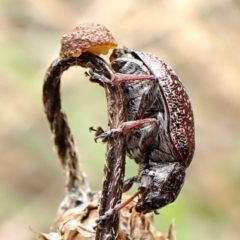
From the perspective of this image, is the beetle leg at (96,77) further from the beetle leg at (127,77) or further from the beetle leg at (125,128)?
the beetle leg at (125,128)

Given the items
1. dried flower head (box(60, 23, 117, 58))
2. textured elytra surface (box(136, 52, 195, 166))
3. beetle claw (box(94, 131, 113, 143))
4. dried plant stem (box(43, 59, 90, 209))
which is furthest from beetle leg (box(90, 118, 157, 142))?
dried flower head (box(60, 23, 117, 58))

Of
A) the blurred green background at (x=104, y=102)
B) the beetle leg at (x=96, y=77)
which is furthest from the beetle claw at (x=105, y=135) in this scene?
the blurred green background at (x=104, y=102)

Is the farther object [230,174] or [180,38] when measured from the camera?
[180,38]

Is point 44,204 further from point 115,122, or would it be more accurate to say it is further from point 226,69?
point 115,122

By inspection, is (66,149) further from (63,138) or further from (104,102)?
(104,102)

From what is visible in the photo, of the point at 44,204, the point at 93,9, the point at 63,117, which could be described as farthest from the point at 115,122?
the point at 93,9

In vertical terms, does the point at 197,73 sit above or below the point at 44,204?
above

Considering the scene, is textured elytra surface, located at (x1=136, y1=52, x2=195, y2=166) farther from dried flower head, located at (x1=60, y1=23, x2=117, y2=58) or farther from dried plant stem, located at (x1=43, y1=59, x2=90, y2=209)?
dried plant stem, located at (x1=43, y1=59, x2=90, y2=209)
